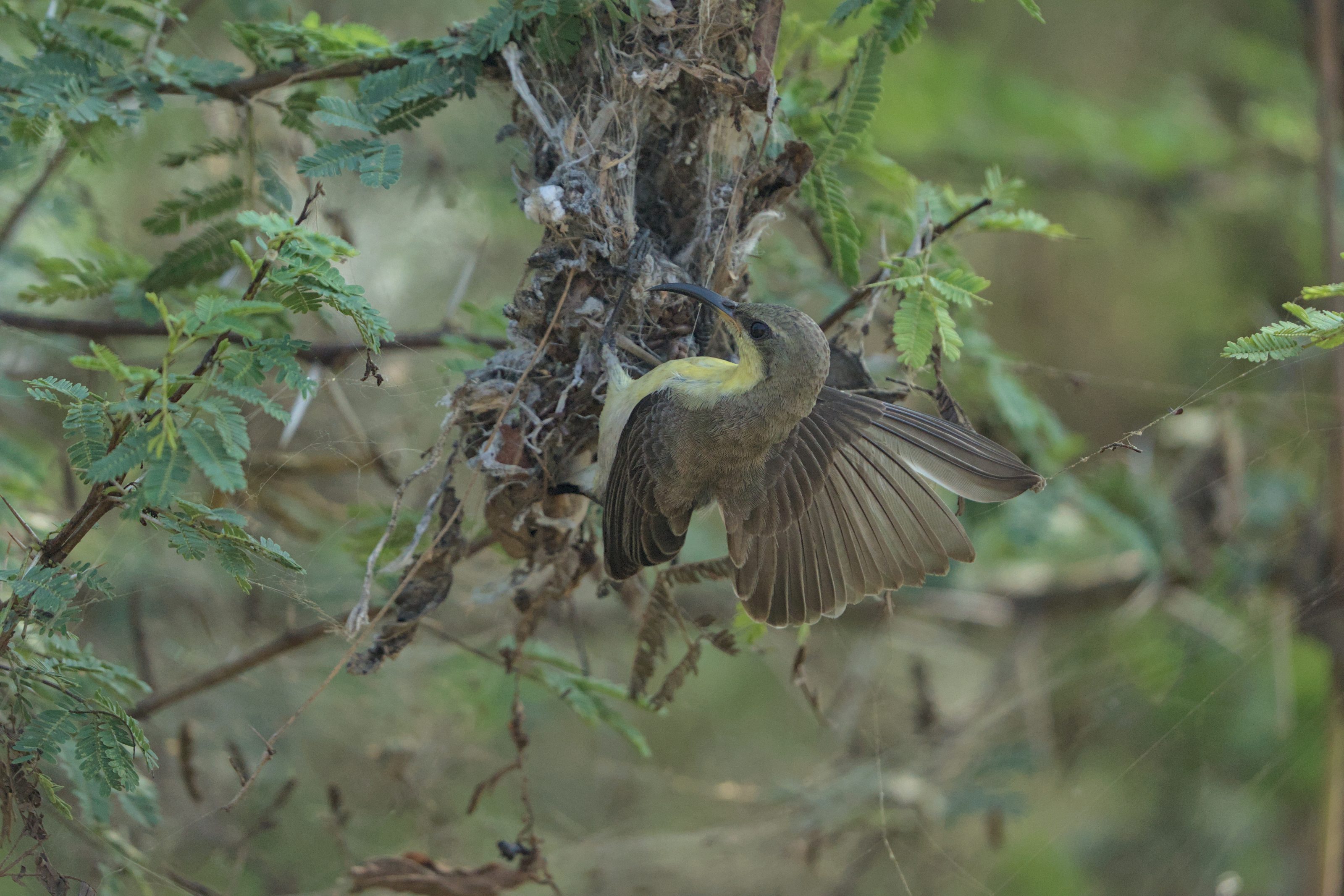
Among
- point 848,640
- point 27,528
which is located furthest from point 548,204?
point 848,640

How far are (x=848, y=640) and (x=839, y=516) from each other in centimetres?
304

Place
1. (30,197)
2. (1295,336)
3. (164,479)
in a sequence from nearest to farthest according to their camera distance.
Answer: (164,479) → (1295,336) → (30,197)

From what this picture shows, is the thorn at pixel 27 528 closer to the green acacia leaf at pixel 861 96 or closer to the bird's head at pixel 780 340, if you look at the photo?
the bird's head at pixel 780 340

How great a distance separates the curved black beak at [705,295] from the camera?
2338 mm

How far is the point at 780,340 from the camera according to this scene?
236 centimetres

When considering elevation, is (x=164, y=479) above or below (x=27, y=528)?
above

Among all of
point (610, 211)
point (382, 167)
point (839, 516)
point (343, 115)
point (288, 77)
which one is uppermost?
point (288, 77)

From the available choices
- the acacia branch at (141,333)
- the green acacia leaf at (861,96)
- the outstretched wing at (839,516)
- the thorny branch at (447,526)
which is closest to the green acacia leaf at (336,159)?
the thorny branch at (447,526)

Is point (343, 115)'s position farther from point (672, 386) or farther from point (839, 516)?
point (839, 516)

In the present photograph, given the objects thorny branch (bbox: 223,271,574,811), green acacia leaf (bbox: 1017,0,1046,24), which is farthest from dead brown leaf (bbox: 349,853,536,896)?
green acacia leaf (bbox: 1017,0,1046,24)

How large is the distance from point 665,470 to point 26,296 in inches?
80.5

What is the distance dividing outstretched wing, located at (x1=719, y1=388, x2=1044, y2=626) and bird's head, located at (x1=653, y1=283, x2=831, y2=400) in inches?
5.0

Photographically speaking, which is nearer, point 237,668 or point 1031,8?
point 1031,8

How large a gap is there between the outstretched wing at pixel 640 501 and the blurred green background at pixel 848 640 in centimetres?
39
